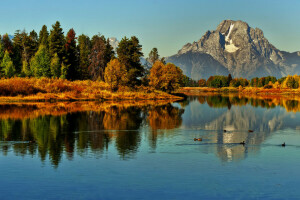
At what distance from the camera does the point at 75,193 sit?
67.4 ft

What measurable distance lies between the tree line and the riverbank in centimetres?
612

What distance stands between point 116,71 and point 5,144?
80.6 metres

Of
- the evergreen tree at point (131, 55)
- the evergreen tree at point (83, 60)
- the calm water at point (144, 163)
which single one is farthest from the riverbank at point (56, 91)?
the calm water at point (144, 163)

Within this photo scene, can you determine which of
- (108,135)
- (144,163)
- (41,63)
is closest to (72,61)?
(41,63)

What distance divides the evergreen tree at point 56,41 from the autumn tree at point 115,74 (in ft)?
85.3

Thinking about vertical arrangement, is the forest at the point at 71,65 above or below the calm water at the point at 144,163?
above

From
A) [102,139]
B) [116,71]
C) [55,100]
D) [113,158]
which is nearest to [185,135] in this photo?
[102,139]

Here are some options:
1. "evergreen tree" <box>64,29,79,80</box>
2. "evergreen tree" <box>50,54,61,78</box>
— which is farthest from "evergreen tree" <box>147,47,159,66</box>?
"evergreen tree" <box>50,54,61,78</box>

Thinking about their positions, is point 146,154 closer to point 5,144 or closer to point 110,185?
point 110,185

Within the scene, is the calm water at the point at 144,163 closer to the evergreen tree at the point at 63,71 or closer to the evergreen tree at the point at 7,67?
the evergreen tree at the point at 7,67

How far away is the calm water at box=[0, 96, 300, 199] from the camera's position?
21.2 meters

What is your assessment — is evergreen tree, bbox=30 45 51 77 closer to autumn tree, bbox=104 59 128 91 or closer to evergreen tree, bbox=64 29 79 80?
evergreen tree, bbox=64 29 79 80

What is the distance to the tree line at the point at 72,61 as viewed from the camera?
376 feet

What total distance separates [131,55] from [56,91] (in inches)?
1526
